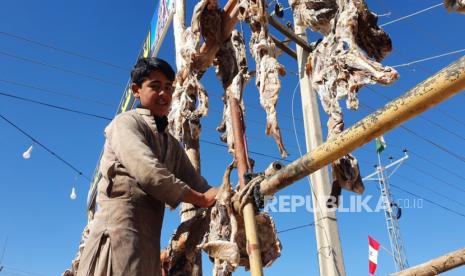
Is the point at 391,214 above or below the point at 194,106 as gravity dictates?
above

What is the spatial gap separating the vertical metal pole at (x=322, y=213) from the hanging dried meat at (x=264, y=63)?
289 centimetres

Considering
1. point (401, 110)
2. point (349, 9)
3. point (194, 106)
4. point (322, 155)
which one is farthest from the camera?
point (194, 106)

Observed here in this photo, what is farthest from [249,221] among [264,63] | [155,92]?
[264,63]

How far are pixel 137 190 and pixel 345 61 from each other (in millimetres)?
1116

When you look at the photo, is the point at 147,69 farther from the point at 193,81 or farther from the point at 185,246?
the point at 193,81

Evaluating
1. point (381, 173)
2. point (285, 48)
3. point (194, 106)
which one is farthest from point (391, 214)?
point (194, 106)

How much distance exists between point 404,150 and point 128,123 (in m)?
13.2

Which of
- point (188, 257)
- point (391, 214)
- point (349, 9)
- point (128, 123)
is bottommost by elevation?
point (188, 257)

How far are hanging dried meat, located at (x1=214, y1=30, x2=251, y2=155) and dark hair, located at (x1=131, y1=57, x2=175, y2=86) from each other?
1.06 metres

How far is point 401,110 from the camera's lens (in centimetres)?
116

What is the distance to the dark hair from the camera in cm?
162

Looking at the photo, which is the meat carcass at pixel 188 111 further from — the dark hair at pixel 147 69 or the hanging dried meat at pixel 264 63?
the dark hair at pixel 147 69

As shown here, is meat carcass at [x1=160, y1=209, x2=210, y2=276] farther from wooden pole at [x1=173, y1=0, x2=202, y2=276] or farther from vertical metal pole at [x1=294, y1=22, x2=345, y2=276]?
vertical metal pole at [x1=294, y1=22, x2=345, y2=276]

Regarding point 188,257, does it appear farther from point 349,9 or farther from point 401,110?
point 349,9
